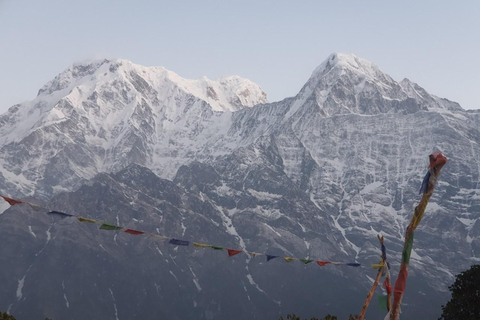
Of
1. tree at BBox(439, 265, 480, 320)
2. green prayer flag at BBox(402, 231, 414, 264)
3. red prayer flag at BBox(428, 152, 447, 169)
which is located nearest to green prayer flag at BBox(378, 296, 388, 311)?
green prayer flag at BBox(402, 231, 414, 264)

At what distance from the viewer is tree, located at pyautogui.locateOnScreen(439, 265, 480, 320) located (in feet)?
281

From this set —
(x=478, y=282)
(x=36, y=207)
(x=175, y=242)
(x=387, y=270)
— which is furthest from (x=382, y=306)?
(x=478, y=282)

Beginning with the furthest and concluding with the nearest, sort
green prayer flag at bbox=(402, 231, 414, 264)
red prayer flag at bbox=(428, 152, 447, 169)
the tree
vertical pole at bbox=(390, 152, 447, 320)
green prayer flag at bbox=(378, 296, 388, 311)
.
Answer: the tree, green prayer flag at bbox=(378, 296, 388, 311), green prayer flag at bbox=(402, 231, 414, 264), vertical pole at bbox=(390, 152, 447, 320), red prayer flag at bbox=(428, 152, 447, 169)

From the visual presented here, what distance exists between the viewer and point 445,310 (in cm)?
8969

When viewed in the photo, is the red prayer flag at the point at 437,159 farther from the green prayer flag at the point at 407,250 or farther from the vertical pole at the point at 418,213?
the green prayer flag at the point at 407,250

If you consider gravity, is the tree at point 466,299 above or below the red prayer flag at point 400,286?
above

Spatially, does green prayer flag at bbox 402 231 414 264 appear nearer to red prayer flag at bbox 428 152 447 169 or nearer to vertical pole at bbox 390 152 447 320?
vertical pole at bbox 390 152 447 320

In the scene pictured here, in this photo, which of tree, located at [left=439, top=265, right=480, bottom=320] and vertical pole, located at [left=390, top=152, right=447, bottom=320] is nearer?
vertical pole, located at [left=390, top=152, right=447, bottom=320]

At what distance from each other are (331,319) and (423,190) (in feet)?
117

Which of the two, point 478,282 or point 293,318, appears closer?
point 293,318

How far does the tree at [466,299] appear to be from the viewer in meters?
85.7

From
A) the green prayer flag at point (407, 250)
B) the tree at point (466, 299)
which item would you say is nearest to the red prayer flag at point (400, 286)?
the green prayer flag at point (407, 250)

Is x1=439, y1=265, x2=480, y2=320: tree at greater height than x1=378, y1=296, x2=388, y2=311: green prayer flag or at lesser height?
greater

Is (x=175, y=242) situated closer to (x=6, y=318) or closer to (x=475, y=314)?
(x=6, y=318)
